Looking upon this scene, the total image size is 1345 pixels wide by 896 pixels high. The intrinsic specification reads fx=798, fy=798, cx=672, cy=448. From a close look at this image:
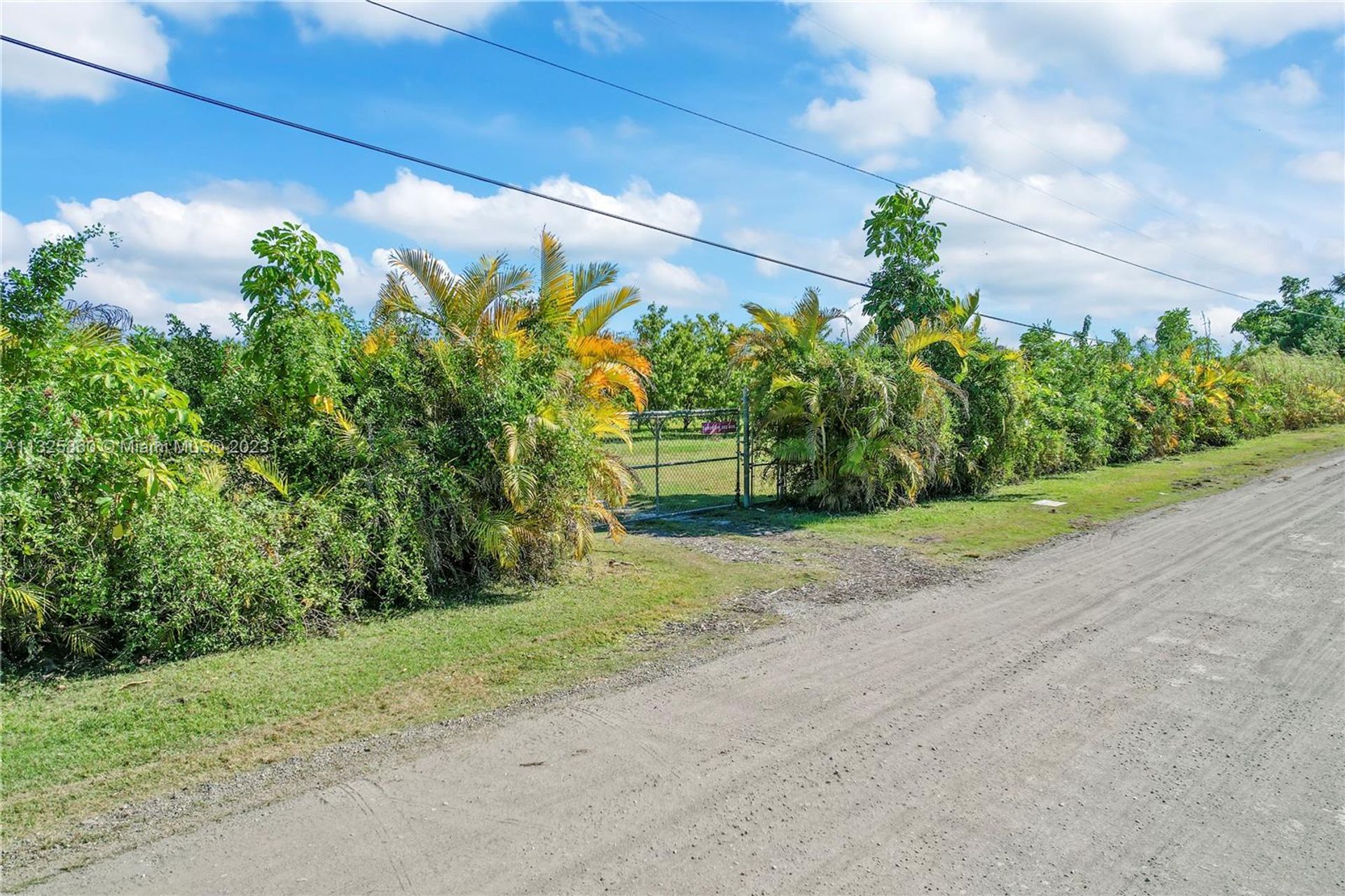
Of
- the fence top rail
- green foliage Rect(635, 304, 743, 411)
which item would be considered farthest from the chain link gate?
green foliage Rect(635, 304, 743, 411)

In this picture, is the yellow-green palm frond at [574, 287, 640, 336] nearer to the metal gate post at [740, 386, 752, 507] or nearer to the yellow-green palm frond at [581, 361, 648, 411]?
the yellow-green palm frond at [581, 361, 648, 411]

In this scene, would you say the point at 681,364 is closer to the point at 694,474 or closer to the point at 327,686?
the point at 694,474

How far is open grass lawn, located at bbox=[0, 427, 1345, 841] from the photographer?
412cm

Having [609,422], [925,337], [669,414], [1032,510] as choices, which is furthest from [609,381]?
[1032,510]

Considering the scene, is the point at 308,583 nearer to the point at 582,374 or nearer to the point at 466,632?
the point at 466,632

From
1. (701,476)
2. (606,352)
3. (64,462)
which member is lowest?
(701,476)

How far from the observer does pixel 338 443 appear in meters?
7.18

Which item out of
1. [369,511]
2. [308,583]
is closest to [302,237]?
[369,511]

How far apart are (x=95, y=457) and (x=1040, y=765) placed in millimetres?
6029

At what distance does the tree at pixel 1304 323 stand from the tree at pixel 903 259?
37.9 meters

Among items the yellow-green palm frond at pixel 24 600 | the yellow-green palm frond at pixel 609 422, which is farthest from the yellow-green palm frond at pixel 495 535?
the yellow-green palm frond at pixel 24 600

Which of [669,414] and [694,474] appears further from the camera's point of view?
[694,474]

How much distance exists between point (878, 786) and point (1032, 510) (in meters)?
10.5

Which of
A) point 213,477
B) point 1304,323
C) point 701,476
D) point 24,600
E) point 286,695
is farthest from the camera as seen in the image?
point 1304,323
